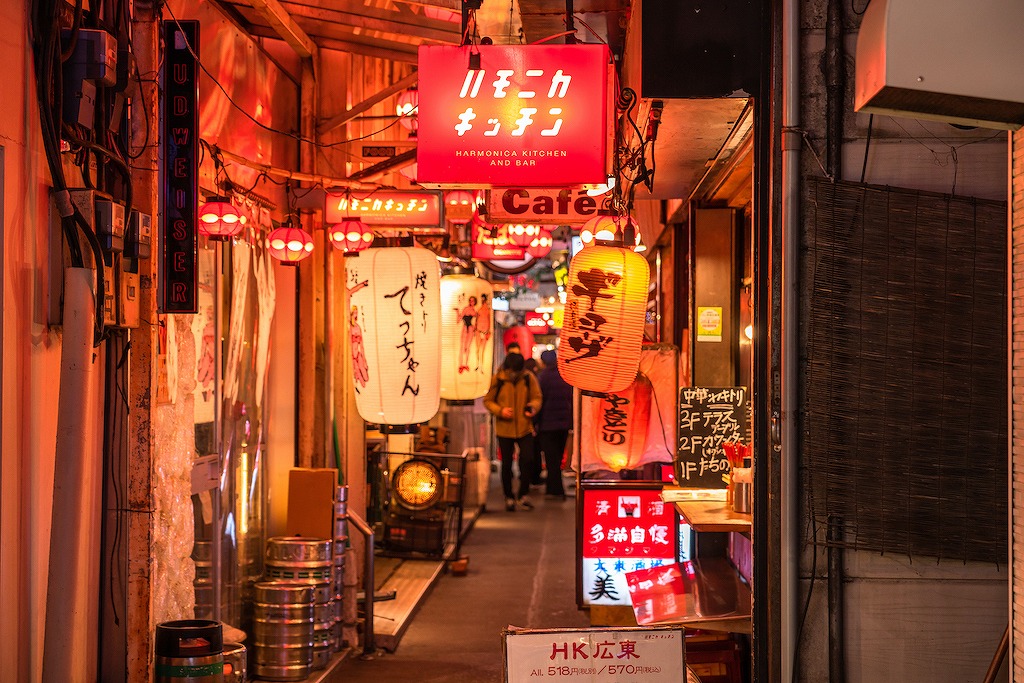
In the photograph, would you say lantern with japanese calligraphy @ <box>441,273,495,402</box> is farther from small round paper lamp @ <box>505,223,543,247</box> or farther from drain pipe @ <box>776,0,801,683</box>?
drain pipe @ <box>776,0,801,683</box>

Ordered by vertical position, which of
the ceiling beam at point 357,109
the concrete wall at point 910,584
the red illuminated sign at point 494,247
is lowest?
the concrete wall at point 910,584

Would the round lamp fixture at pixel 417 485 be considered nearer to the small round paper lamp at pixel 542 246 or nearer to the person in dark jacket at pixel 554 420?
the small round paper lamp at pixel 542 246

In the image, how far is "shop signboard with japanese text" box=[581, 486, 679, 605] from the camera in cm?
891

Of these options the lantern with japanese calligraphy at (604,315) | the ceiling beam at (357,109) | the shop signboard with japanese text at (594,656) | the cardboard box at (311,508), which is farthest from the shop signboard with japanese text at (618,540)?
the ceiling beam at (357,109)

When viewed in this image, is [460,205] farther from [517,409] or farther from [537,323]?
[537,323]

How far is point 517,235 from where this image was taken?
1450cm

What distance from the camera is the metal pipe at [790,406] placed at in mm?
4746

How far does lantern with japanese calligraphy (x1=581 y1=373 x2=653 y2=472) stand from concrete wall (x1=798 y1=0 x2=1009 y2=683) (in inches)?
169

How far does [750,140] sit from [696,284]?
3116mm

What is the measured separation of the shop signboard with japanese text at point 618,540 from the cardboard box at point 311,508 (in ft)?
7.69

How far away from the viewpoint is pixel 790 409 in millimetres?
4746

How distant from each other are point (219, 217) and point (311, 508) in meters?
3.09

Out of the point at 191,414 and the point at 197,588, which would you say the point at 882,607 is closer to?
the point at 191,414

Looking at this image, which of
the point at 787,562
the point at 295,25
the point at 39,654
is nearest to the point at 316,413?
the point at 295,25
